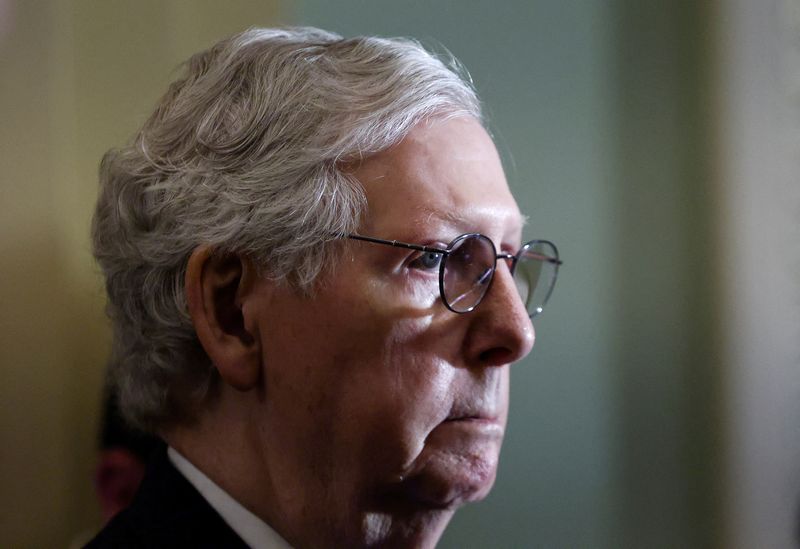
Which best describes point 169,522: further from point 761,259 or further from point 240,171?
point 761,259

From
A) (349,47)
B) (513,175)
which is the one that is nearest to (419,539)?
(349,47)

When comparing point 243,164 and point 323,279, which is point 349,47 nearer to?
point 243,164

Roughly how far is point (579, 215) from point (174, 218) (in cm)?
112

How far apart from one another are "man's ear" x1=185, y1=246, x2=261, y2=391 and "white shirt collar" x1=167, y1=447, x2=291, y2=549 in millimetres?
174

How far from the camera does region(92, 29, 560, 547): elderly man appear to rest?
1.16m

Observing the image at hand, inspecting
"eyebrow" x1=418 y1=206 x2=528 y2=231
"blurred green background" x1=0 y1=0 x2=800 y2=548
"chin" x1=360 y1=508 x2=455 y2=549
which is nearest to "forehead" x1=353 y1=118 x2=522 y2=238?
"eyebrow" x1=418 y1=206 x2=528 y2=231

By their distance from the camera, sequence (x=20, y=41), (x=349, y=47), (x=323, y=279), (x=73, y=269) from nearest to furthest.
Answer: (x=323, y=279)
(x=349, y=47)
(x=20, y=41)
(x=73, y=269)

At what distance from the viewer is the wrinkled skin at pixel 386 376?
1154mm

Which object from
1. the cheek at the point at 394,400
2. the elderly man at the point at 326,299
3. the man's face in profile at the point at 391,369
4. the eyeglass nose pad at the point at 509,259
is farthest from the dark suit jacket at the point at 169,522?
the eyeglass nose pad at the point at 509,259

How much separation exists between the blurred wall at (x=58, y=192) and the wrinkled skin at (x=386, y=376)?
872 millimetres

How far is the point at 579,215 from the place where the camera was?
207cm

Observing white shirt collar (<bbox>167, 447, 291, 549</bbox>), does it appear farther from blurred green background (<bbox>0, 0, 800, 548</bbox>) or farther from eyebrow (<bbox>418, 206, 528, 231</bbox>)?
blurred green background (<bbox>0, 0, 800, 548</bbox>)

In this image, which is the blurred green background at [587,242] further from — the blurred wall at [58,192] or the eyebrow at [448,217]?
the eyebrow at [448,217]

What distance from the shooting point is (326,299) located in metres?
1.17
